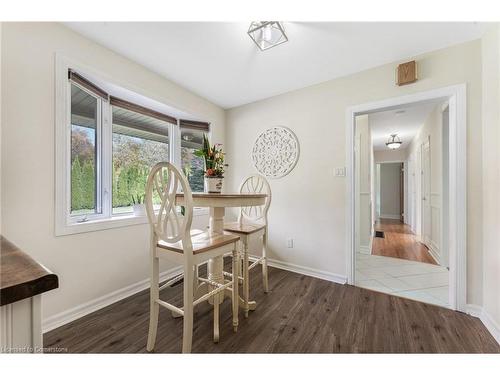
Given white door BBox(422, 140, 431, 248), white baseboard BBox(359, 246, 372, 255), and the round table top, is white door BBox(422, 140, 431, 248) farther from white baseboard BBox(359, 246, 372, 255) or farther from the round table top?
the round table top

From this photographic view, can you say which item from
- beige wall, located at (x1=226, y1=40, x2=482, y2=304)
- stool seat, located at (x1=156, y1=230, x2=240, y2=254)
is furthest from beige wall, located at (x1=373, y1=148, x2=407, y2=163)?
stool seat, located at (x1=156, y1=230, x2=240, y2=254)

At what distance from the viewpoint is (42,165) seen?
1.53 m

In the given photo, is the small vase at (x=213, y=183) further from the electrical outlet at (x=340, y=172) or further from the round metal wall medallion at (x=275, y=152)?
the electrical outlet at (x=340, y=172)

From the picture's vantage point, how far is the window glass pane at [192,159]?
3016 millimetres

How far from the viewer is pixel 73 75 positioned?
69.2 inches

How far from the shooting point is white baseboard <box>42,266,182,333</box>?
157cm

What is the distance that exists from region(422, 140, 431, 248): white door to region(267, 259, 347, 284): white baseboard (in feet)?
8.11

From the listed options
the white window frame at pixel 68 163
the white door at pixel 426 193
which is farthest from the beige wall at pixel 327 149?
the white door at pixel 426 193

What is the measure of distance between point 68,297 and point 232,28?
243 cm

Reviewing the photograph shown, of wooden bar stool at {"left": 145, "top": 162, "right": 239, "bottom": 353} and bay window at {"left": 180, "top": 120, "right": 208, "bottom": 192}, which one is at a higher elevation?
bay window at {"left": 180, "top": 120, "right": 208, "bottom": 192}

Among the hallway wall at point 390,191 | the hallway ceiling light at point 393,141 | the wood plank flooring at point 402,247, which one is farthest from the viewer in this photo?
the hallway wall at point 390,191

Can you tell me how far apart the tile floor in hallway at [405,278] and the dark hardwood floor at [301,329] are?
0.19m

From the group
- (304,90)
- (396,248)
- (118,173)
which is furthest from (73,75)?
(396,248)
